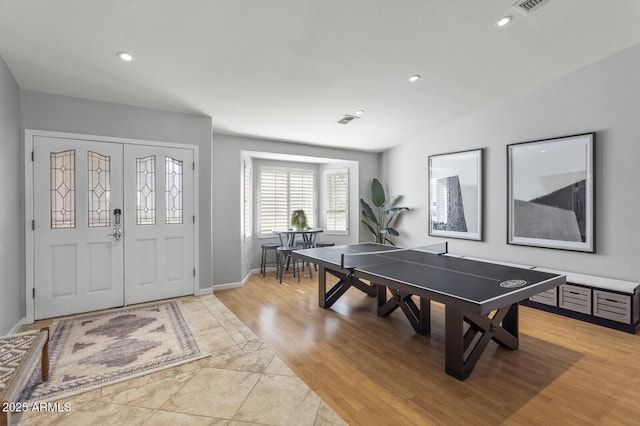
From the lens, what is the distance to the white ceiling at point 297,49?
8.06 feet

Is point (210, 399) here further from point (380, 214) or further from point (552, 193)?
point (380, 214)

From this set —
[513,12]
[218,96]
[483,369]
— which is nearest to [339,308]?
[483,369]

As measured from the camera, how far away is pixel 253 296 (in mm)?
4559

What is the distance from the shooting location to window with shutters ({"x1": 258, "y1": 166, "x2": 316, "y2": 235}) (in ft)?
20.9

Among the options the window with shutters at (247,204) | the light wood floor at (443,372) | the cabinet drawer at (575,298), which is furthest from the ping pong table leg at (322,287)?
the cabinet drawer at (575,298)

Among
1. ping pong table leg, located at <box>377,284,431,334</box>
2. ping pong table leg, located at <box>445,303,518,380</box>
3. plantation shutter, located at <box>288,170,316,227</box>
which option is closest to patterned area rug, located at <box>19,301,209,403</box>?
ping pong table leg, located at <box>377,284,431,334</box>

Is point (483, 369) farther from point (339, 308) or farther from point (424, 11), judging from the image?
point (424, 11)

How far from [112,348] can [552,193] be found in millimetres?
5450

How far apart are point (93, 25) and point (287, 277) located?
4483 mm

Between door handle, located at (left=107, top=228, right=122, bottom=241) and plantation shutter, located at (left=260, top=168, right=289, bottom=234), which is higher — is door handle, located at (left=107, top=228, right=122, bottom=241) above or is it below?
below

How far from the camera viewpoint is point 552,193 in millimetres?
4105

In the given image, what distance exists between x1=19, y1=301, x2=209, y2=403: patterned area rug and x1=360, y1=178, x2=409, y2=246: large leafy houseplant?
4.19 meters

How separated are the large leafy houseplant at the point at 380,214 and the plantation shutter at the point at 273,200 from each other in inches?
68.3

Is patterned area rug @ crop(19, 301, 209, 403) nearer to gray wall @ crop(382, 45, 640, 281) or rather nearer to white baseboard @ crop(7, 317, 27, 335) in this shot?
white baseboard @ crop(7, 317, 27, 335)
